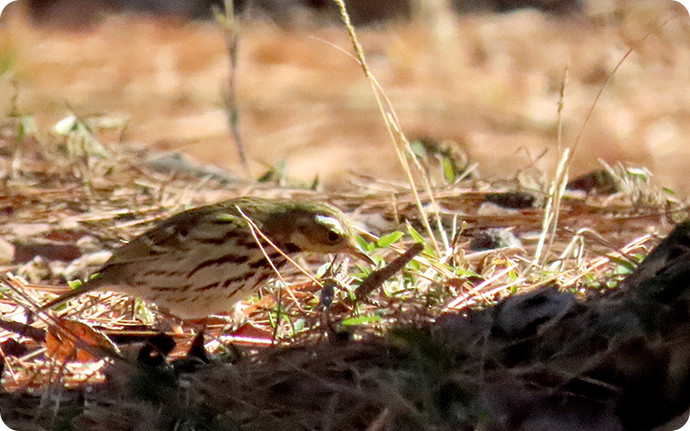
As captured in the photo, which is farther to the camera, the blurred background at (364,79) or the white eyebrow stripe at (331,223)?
the blurred background at (364,79)

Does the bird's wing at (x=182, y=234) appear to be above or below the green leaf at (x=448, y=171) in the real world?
above

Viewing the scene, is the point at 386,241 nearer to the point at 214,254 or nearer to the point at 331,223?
the point at 331,223

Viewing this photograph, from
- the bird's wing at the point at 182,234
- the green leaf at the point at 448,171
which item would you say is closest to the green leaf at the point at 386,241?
the bird's wing at the point at 182,234

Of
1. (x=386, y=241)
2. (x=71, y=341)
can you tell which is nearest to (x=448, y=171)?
(x=386, y=241)

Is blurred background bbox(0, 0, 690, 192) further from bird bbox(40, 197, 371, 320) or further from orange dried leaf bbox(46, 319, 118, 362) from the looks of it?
Answer: orange dried leaf bbox(46, 319, 118, 362)

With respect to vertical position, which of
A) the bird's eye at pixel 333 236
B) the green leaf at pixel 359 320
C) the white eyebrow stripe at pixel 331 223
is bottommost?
the green leaf at pixel 359 320

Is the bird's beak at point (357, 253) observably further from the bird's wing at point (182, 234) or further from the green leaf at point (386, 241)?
the bird's wing at point (182, 234)

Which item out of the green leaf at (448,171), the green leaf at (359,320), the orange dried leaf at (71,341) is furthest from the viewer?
the green leaf at (448,171)

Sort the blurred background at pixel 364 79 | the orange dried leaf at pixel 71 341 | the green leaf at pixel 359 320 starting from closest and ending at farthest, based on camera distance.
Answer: the green leaf at pixel 359 320, the orange dried leaf at pixel 71 341, the blurred background at pixel 364 79
